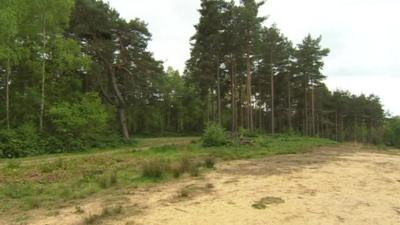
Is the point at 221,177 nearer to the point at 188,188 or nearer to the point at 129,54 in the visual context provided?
the point at 188,188

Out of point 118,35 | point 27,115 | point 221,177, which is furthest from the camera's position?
point 118,35

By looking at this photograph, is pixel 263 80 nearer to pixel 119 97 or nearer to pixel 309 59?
pixel 309 59

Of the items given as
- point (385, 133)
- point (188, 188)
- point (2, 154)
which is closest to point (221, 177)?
point (188, 188)

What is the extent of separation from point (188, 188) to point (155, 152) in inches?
480

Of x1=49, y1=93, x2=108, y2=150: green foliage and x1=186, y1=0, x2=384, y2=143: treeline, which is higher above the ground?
x1=186, y1=0, x2=384, y2=143: treeline

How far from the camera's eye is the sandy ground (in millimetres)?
7645

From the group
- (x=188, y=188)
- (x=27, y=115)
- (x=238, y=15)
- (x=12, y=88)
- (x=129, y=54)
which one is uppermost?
(x=238, y=15)

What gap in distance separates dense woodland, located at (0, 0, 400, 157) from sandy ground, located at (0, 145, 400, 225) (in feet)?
39.9

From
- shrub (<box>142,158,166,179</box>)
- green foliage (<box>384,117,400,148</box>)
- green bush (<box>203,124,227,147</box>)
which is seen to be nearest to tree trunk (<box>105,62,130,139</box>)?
green bush (<box>203,124,227,147</box>)

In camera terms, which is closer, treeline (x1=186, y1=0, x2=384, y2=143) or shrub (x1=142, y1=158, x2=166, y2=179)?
shrub (x1=142, y1=158, x2=166, y2=179)

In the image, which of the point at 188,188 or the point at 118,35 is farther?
the point at 118,35

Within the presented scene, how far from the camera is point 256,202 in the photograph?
8.88 metres

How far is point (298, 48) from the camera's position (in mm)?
54531

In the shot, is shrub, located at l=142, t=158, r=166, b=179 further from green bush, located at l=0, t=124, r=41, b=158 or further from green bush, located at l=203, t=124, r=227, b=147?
green bush, located at l=203, t=124, r=227, b=147
